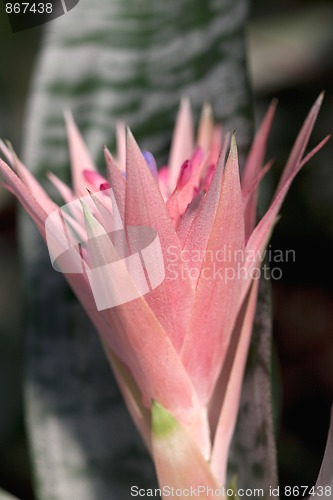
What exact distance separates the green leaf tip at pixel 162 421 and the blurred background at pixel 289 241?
13 centimetres

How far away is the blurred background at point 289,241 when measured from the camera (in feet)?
2.06

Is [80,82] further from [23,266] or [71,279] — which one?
[71,279]

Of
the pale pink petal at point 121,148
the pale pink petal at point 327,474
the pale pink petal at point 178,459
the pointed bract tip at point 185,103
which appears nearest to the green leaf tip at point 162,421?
the pale pink petal at point 178,459

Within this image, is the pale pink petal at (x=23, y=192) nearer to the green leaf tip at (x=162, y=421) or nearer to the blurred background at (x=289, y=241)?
the green leaf tip at (x=162, y=421)

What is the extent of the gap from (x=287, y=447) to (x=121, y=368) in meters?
0.25

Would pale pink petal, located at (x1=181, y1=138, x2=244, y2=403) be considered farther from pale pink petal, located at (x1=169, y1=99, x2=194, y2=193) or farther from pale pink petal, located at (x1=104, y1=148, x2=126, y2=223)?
pale pink petal, located at (x1=169, y1=99, x2=194, y2=193)

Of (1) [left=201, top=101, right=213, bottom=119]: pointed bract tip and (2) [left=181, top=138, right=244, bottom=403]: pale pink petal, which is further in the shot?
(1) [left=201, top=101, right=213, bottom=119]: pointed bract tip

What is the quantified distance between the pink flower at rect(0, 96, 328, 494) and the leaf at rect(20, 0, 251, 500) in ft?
0.52

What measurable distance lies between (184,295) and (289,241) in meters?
0.44

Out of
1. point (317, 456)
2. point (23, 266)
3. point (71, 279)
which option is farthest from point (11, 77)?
point (317, 456)

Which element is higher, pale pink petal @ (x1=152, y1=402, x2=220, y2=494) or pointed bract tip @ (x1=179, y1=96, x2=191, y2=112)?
pointed bract tip @ (x1=179, y1=96, x2=191, y2=112)

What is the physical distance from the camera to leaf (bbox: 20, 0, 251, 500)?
61 centimetres

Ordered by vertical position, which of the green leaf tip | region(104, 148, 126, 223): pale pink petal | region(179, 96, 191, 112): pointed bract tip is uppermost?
region(179, 96, 191, 112): pointed bract tip

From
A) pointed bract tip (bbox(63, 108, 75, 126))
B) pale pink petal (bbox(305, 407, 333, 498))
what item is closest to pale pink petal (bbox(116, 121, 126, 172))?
pointed bract tip (bbox(63, 108, 75, 126))
